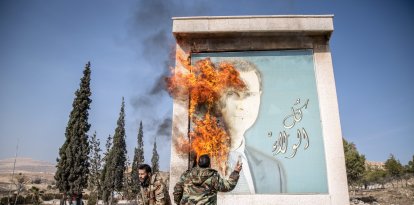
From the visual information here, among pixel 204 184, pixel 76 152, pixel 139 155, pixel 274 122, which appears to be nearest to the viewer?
pixel 204 184

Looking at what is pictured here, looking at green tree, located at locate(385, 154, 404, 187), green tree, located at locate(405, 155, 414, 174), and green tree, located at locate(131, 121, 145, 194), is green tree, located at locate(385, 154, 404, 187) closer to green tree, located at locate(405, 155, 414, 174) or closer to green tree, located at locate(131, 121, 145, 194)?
green tree, located at locate(405, 155, 414, 174)

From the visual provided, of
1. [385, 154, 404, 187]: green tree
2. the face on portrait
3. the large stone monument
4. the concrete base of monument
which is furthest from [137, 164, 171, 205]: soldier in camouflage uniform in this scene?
[385, 154, 404, 187]: green tree

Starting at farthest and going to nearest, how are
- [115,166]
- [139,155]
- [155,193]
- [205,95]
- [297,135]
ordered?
[139,155]
[115,166]
[205,95]
[297,135]
[155,193]

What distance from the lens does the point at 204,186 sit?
476cm

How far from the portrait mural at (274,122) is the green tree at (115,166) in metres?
44.1

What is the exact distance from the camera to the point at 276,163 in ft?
33.2

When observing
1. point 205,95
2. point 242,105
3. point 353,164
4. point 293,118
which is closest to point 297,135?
point 293,118

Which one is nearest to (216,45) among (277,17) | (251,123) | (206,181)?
(277,17)

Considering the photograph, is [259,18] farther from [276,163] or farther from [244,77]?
[276,163]

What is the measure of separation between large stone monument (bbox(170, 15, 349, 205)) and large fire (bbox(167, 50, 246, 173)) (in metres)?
0.15

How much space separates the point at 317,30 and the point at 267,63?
7.69ft

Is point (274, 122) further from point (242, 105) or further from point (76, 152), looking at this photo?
point (76, 152)

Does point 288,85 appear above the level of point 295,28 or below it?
below

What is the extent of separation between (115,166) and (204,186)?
49.1m
